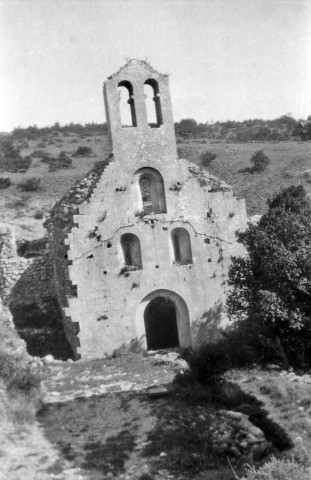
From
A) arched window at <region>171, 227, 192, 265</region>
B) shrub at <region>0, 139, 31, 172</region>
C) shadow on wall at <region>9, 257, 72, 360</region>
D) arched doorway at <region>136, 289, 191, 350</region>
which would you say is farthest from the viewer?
shrub at <region>0, 139, 31, 172</region>

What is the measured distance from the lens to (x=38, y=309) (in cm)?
2084

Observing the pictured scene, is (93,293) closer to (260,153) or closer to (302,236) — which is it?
(302,236)

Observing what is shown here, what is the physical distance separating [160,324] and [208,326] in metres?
2.66

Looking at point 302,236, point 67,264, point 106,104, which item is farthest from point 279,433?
point 106,104

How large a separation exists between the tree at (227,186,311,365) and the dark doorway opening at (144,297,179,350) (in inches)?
176

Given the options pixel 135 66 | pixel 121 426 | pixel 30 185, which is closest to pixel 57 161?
pixel 30 185

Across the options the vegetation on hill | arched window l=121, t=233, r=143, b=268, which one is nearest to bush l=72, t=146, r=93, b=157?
the vegetation on hill

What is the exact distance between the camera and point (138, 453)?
9.42 meters

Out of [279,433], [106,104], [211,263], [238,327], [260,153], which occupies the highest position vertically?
[260,153]

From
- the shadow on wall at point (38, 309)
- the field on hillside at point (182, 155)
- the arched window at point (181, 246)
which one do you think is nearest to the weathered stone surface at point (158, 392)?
the arched window at point (181, 246)

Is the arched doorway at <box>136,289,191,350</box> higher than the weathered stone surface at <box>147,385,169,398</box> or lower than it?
higher

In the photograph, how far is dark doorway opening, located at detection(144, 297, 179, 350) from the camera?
1884cm

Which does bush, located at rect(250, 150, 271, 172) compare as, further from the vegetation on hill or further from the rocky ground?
the rocky ground

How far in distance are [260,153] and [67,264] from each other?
99.6ft
